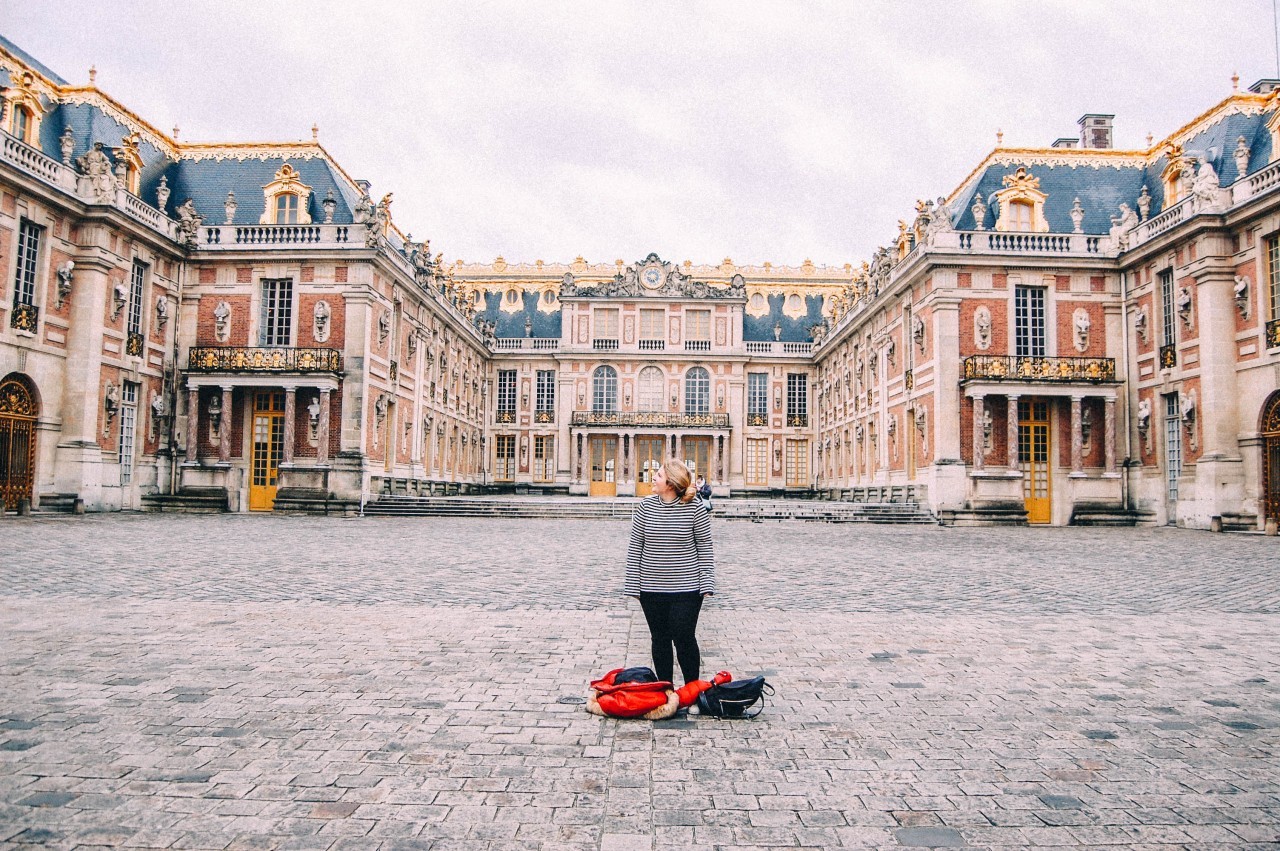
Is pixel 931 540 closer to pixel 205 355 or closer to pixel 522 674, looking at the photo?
pixel 522 674

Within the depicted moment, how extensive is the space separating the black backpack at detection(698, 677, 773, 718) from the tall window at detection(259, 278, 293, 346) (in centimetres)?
2562

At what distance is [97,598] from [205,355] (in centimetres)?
2078

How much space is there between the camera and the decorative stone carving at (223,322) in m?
27.1

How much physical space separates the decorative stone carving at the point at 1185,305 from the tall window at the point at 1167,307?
86cm

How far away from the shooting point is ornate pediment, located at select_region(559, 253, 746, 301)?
48.8m

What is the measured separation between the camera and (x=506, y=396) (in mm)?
49500

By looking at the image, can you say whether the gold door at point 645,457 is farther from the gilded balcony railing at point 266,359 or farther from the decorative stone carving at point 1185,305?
the decorative stone carving at point 1185,305

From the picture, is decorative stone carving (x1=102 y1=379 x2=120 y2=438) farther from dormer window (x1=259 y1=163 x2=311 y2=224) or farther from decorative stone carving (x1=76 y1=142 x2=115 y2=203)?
dormer window (x1=259 y1=163 x2=311 y2=224)

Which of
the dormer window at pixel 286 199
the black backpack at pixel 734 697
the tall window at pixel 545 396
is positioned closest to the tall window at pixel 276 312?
the dormer window at pixel 286 199

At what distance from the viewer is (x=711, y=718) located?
4.88 meters

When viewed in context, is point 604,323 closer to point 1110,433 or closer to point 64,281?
point 1110,433

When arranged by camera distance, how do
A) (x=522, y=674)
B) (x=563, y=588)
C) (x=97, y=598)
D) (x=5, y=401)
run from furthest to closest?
(x=5, y=401), (x=563, y=588), (x=97, y=598), (x=522, y=674)

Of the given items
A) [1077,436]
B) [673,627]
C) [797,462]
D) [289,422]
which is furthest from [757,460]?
[673,627]

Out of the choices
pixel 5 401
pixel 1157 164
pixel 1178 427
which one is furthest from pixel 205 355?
pixel 1157 164
